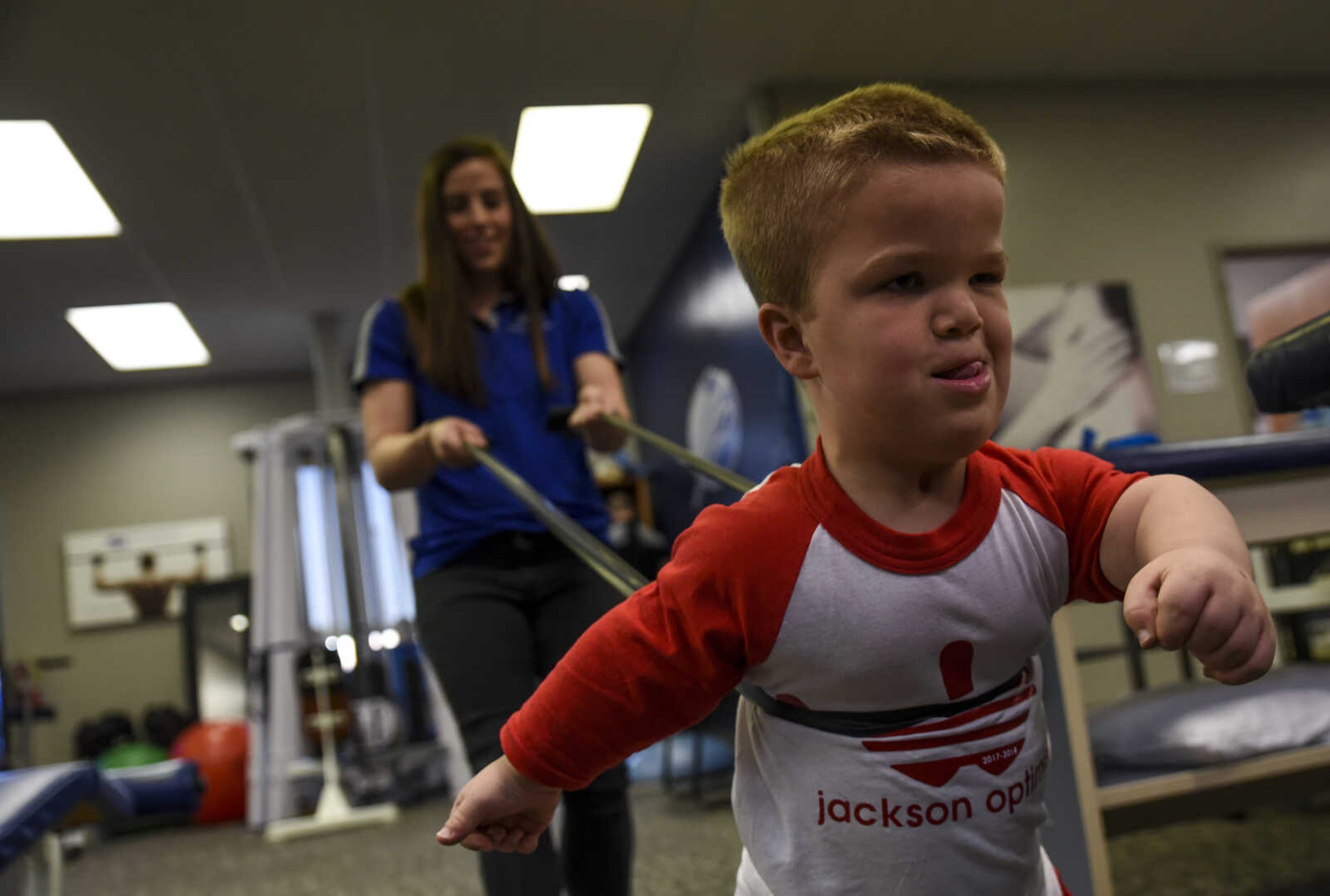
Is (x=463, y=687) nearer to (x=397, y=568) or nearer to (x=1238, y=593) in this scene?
(x=1238, y=593)

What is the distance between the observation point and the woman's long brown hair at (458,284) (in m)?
1.33

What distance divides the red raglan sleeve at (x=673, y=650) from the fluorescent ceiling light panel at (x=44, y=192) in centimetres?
433

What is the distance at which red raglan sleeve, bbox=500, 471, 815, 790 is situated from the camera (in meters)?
0.58

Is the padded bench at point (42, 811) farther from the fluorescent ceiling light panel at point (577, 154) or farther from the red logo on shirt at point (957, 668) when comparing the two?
the fluorescent ceiling light panel at point (577, 154)

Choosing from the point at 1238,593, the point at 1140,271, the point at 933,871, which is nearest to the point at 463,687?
the point at 933,871

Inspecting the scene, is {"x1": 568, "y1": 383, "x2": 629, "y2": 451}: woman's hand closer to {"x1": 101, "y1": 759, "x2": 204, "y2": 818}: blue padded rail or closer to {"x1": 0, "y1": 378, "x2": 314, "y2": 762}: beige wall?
{"x1": 101, "y1": 759, "x2": 204, "y2": 818}: blue padded rail

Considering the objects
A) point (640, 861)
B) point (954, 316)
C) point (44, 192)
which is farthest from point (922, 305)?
point (44, 192)

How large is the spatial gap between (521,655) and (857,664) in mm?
680

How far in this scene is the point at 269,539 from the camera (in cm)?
484

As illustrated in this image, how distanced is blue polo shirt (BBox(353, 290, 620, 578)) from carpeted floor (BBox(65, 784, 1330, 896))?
1.34 metres

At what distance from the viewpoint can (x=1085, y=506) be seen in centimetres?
62

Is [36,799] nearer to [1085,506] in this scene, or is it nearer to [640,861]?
[640,861]

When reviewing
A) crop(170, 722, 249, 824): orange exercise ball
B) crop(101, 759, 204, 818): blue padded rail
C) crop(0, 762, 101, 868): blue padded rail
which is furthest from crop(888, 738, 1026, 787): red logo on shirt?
crop(170, 722, 249, 824): orange exercise ball

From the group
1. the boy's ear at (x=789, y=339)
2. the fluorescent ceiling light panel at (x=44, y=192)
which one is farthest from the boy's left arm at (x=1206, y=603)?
the fluorescent ceiling light panel at (x=44, y=192)
